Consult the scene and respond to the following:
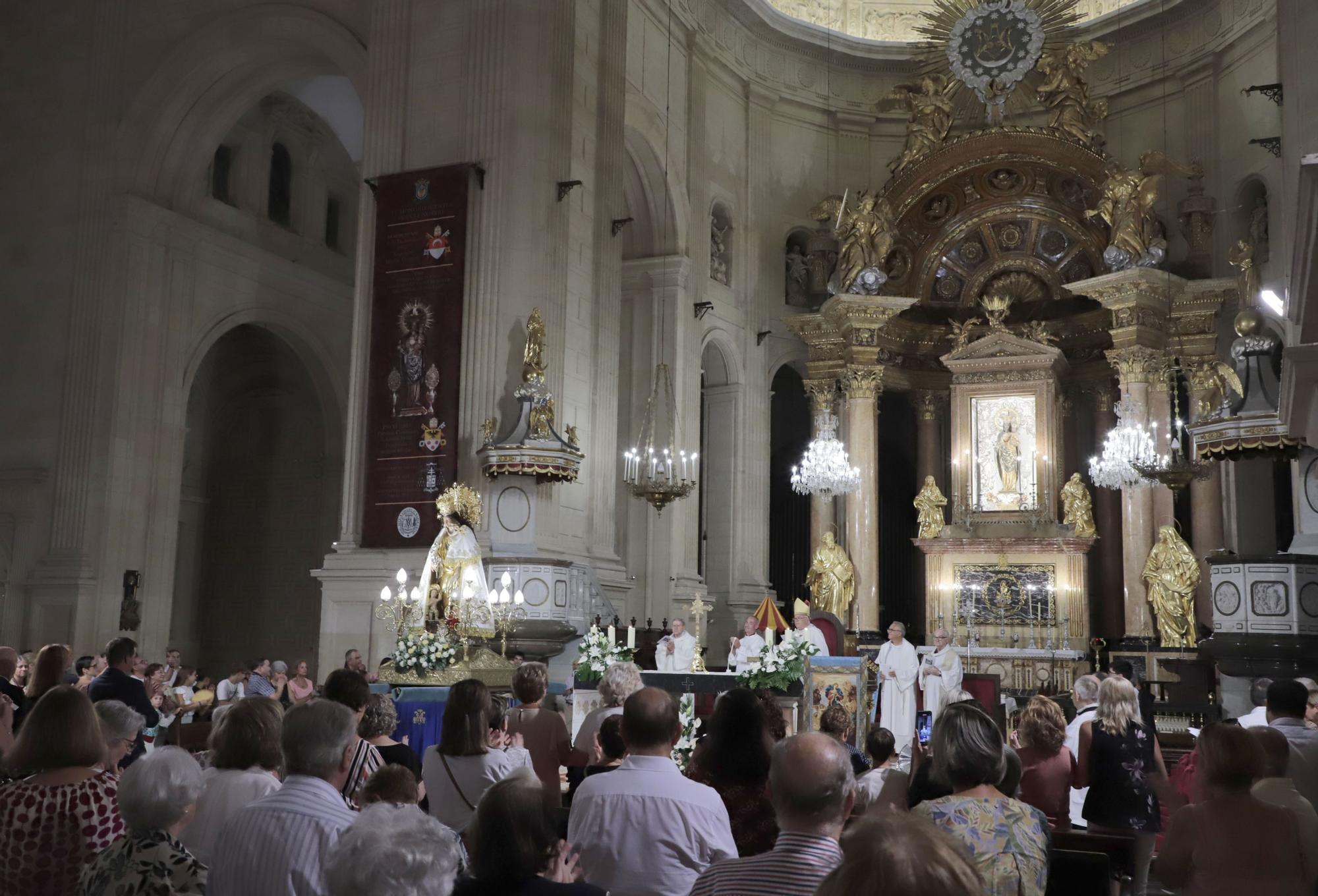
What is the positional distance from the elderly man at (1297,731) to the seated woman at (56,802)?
4661 mm

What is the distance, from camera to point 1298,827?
4250 mm

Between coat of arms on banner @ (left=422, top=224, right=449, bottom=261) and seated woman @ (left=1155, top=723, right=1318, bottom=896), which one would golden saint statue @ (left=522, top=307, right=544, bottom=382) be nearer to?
coat of arms on banner @ (left=422, top=224, right=449, bottom=261)

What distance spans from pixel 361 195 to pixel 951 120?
10.8 m

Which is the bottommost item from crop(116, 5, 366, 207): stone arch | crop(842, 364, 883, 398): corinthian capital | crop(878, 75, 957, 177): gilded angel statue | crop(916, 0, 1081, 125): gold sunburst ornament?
crop(842, 364, 883, 398): corinthian capital

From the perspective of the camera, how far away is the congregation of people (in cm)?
293

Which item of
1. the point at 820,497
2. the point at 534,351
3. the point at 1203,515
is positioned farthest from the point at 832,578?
the point at 534,351

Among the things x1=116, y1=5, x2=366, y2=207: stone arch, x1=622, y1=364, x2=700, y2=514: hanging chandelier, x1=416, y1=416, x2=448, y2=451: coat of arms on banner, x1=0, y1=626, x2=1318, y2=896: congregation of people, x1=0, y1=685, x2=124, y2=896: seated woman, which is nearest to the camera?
x1=0, y1=626, x2=1318, y2=896: congregation of people

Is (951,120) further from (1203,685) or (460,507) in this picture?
(460,507)

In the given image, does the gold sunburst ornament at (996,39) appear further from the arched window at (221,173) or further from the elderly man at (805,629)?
the arched window at (221,173)

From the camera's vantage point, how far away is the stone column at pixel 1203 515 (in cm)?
1980

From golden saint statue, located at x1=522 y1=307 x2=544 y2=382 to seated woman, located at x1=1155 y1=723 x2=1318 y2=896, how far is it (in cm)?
1105

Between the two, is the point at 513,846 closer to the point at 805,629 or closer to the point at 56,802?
the point at 56,802

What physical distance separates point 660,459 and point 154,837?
16.6 meters

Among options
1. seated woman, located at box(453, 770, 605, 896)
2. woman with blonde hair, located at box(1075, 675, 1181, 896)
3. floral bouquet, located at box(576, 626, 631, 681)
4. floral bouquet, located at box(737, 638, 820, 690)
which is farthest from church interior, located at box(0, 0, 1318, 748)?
seated woman, located at box(453, 770, 605, 896)
